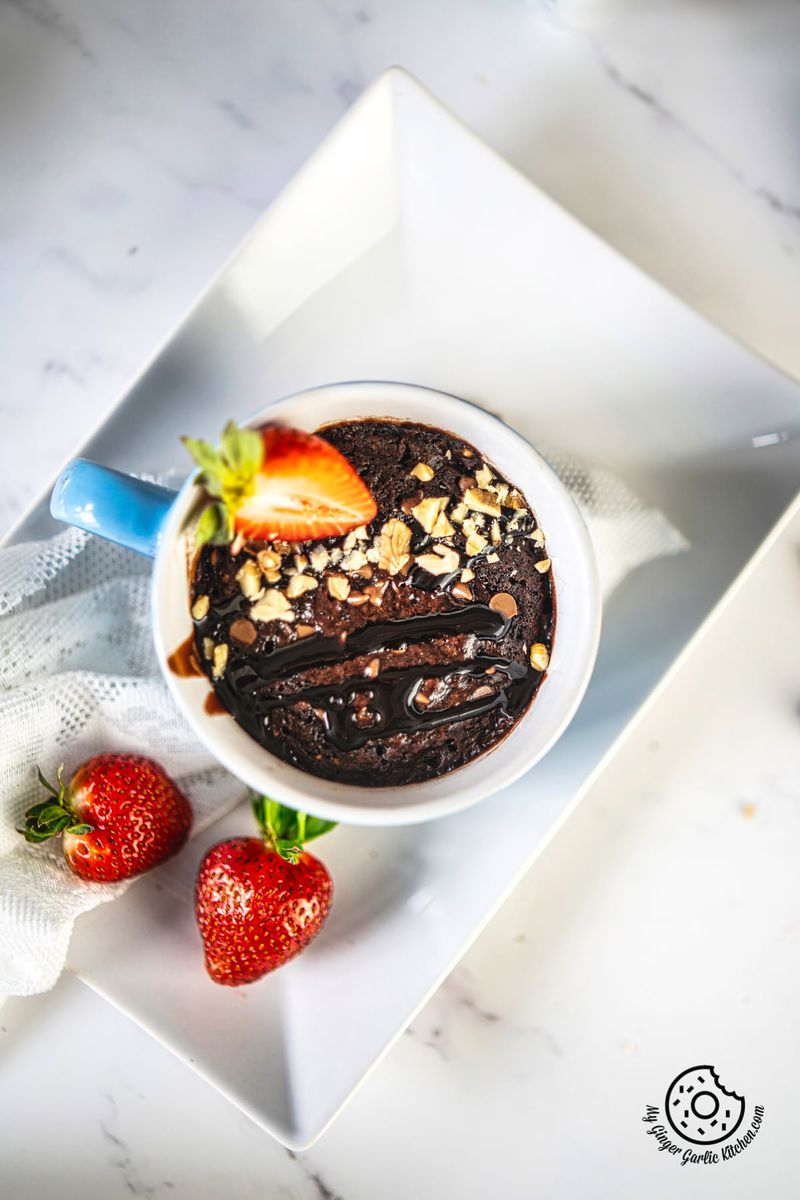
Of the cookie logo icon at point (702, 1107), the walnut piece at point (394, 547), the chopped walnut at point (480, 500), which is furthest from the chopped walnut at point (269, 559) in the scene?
the cookie logo icon at point (702, 1107)

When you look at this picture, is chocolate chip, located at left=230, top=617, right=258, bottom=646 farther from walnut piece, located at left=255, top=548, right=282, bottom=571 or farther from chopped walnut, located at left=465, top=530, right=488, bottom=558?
chopped walnut, located at left=465, top=530, right=488, bottom=558

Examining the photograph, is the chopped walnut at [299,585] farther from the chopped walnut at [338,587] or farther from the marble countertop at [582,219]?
the marble countertop at [582,219]

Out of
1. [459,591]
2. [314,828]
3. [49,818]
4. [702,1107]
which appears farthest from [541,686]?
[702,1107]

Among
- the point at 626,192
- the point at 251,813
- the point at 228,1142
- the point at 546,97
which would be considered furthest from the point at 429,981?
the point at 546,97

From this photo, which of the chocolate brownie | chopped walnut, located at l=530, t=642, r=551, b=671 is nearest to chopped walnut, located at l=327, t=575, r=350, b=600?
the chocolate brownie

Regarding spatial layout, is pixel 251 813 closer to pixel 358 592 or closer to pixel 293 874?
pixel 293 874

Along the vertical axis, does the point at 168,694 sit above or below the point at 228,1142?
above

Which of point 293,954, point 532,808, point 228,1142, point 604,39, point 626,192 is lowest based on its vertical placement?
point 228,1142
